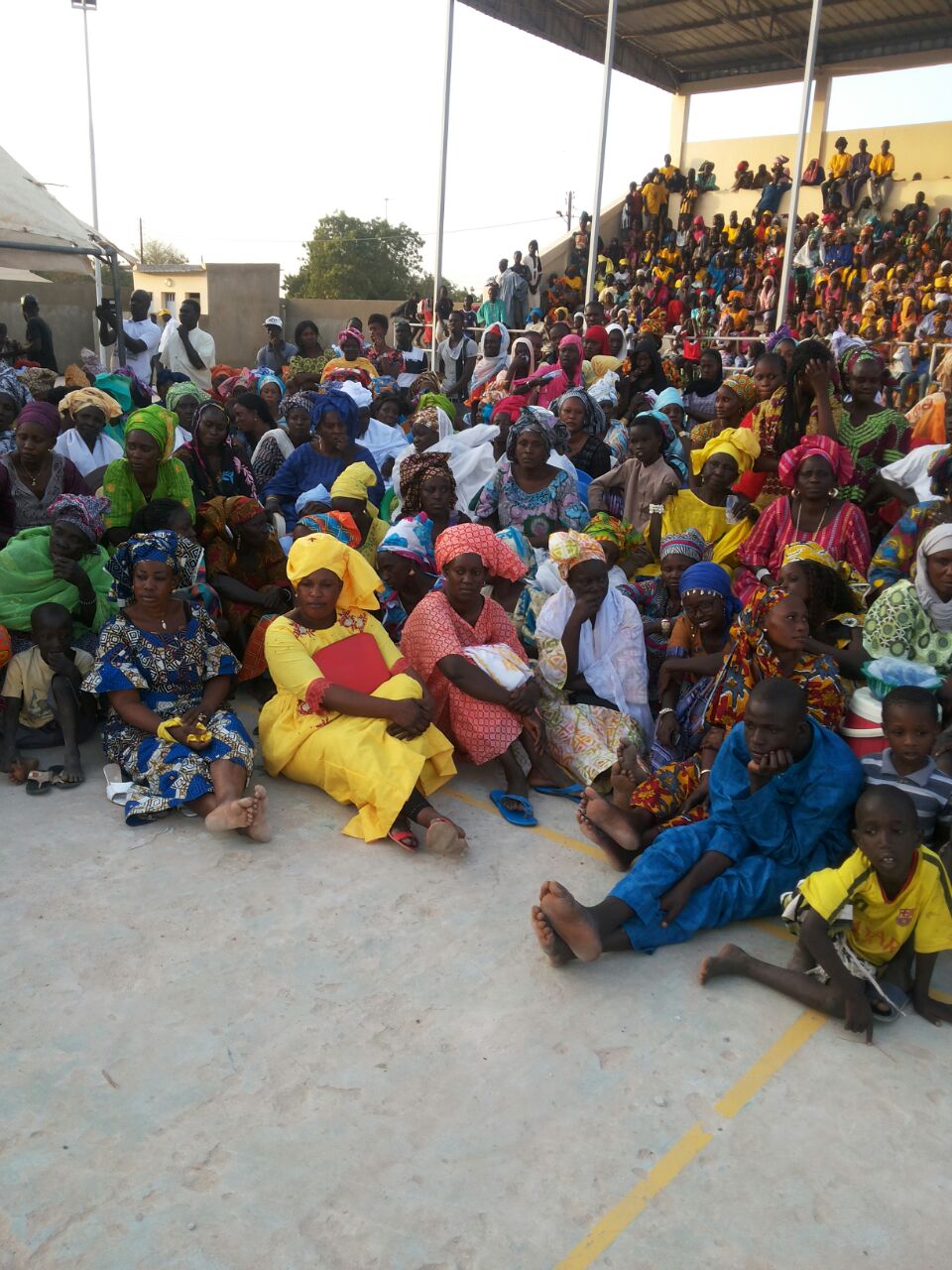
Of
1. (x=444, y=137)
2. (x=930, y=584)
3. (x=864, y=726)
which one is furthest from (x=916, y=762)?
(x=444, y=137)

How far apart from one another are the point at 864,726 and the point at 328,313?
19288 mm

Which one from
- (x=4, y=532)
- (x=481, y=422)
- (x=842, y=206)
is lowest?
(x=4, y=532)

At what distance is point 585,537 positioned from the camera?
5105 mm

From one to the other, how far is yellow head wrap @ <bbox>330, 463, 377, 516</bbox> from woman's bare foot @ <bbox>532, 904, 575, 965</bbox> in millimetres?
3562

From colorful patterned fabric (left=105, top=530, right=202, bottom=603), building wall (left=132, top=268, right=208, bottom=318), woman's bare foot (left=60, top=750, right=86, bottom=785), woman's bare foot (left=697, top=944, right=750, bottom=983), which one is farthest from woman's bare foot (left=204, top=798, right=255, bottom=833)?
building wall (left=132, top=268, right=208, bottom=318)

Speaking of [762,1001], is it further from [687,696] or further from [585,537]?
[585,537]

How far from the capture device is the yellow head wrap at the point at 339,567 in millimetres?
4430

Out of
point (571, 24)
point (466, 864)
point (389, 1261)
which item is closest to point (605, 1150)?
point (389, 1261)

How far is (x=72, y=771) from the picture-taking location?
4.50 metres

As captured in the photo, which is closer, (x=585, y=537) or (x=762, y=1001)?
(x=762, y=1001)

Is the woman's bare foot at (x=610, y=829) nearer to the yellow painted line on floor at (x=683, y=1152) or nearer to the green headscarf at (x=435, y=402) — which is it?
the yellow painted line on floor at (x=683, y=1152)

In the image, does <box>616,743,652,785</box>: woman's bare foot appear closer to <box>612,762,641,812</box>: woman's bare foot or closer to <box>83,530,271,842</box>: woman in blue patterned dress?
<box>612,762,641,812</box>: woman's bare foot

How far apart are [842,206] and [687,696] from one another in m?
20.1

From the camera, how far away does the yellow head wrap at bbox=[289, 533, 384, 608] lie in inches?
174
